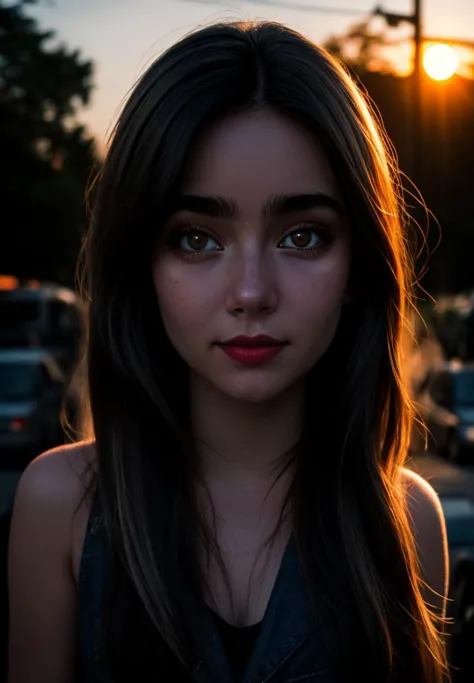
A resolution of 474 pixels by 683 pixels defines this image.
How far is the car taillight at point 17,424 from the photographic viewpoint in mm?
14624

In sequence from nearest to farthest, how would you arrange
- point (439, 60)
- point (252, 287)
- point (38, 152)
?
point (252, 287) < point (439, 60) < point (38, 152)

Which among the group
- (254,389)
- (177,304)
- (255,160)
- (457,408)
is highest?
(255,160)

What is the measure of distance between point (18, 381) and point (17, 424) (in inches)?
40.1

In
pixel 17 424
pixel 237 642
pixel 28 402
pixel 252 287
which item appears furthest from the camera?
pixel 28 402

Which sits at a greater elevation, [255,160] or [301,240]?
[255,160]

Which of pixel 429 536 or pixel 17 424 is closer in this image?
pixel 429 536

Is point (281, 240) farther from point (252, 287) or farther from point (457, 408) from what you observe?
point (457, 408)

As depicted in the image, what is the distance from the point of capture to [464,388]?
15719 mm

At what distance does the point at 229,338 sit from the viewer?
6.43ft

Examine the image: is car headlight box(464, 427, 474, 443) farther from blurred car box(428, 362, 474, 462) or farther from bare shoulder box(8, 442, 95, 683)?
bare shoulder box(8, 442, 95, 683)

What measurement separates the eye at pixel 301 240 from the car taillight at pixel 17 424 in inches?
510

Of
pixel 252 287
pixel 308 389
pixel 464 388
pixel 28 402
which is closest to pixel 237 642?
pixel 308 389

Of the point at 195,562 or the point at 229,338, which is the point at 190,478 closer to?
the point at 195,562

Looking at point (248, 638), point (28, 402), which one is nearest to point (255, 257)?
point (248, 638)
